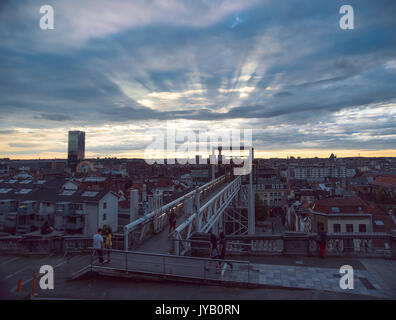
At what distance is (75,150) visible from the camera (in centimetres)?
18950

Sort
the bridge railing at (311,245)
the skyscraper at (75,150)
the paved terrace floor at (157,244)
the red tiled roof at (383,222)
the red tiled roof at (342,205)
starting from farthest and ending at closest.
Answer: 1. the skyscraper at (75,150)
2. the red tiled roof at (342,205)
3. the red tiled roof at (383,222)
4. the bridge railing at (311,245)
5. the paved terrace floor at (157,244)

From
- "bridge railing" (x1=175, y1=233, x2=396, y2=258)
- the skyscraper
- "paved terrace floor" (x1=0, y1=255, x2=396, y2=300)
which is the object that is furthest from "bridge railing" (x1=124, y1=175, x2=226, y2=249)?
the skyscraper

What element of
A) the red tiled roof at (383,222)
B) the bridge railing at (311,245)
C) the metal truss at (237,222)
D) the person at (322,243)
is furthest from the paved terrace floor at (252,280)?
the red tiled roof at (383,222)

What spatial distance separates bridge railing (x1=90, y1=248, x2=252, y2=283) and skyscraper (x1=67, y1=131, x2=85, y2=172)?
19186 centimetres

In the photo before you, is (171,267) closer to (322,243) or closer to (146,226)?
(146,226)

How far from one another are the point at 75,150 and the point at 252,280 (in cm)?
20165

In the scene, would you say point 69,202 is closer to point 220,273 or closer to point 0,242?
point 0,242

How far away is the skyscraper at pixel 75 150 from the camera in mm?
186100

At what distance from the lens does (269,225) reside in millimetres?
61625

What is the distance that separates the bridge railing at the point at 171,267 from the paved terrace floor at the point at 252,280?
0.10 feet

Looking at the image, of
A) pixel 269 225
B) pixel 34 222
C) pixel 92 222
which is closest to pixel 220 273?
pixel 92 222

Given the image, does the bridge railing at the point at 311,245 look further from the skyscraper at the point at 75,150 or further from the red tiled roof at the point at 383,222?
the skyscraper at the point at 75,150

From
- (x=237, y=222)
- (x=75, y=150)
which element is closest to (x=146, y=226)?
(x=237, y=222)

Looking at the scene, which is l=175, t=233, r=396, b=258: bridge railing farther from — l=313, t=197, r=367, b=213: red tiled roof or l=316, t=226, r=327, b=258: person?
l=313, t=197, r=367, b=213: red tiled roof
